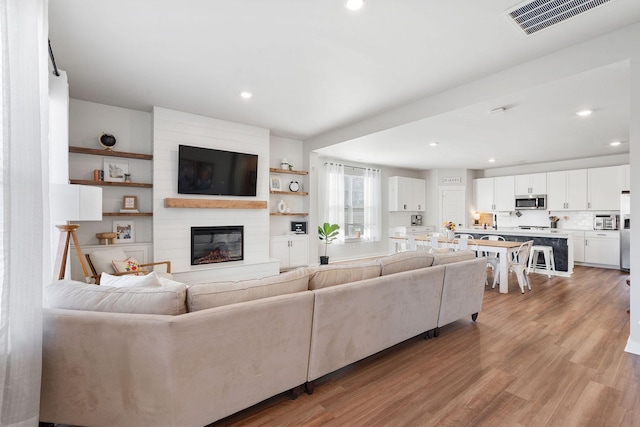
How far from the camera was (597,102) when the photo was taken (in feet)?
11.8

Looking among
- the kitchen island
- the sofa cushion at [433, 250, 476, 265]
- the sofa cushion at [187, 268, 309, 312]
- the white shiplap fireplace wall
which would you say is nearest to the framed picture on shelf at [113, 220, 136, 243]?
the white shiplap fireplace wall

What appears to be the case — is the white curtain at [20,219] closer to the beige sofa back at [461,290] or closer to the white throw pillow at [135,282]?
the white throw pillow at [135,282]

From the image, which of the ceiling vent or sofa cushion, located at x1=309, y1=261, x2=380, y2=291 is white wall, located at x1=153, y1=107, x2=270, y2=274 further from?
the ceiling vent

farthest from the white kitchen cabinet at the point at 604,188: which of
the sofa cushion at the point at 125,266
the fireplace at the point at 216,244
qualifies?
the sofa cushion at the point at 125,266

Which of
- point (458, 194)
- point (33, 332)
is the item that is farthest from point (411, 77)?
point (458, 194)

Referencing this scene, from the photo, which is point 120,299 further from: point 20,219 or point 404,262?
point 404,262

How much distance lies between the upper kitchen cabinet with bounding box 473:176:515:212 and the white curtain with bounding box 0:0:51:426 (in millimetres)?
9433

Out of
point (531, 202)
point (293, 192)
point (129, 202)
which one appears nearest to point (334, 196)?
point (293, 192)

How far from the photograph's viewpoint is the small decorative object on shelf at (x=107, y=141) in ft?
14.3

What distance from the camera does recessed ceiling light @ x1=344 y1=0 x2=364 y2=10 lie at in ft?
7.20

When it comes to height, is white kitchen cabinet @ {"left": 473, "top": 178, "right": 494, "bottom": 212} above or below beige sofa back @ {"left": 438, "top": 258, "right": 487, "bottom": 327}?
above

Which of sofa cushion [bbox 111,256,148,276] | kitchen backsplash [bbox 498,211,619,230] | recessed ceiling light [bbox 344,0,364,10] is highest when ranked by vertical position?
recessed ceiling light [bbox 344,0,364,10]

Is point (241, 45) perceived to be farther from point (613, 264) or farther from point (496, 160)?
point (613, 264)

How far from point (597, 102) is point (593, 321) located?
2.61 metres
